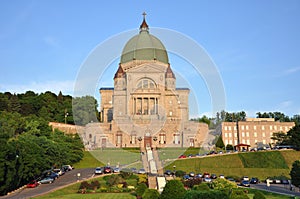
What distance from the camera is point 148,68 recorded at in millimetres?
67188

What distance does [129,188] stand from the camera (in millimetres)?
34969

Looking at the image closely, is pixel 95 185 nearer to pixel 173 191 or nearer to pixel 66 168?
pixel 66 168


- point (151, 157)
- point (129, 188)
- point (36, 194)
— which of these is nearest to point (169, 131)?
point (151, 157)

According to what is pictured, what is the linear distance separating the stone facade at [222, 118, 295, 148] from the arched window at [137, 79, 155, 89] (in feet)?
81.1

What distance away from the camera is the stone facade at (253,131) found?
90.4 m

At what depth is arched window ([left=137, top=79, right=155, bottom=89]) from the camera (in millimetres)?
73725

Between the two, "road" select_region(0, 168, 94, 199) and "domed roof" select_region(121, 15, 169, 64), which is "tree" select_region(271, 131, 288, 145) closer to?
"domed roof" select_region(121, 15, 169, 64)

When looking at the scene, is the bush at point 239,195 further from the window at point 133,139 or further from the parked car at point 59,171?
the window at point 133,139

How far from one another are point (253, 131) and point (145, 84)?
106ft

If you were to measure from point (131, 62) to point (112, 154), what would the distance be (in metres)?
42.6

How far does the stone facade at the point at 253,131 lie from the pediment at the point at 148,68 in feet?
98.3

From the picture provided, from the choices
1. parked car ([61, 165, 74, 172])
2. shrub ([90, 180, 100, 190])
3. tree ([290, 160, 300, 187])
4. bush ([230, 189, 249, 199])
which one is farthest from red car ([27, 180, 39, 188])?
tree ([290, 160, 300, 187])

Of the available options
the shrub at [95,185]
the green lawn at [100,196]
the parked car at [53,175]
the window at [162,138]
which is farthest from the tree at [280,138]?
the green lawn at [100,196]

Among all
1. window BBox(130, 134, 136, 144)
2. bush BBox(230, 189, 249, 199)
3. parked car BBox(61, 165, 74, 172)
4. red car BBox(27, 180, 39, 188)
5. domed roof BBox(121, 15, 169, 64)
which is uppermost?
domed roof BBox(121, 15, 169, 64)
